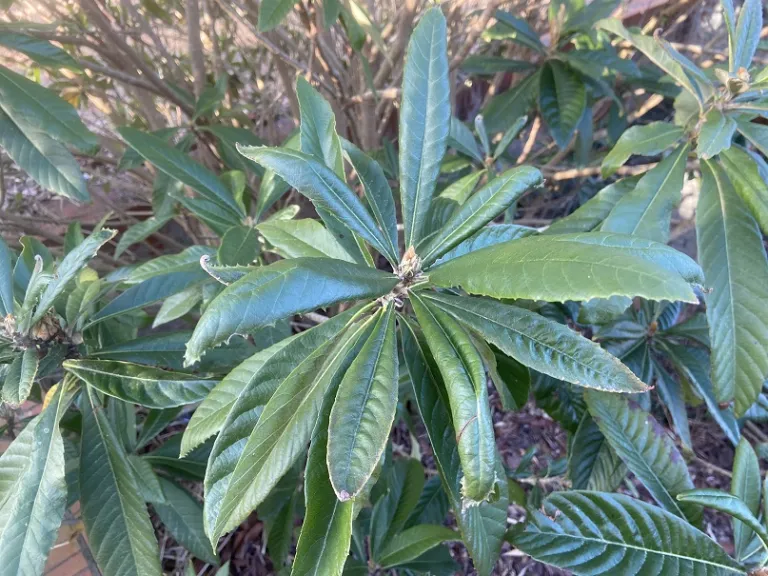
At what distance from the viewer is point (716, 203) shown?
36.2 inches

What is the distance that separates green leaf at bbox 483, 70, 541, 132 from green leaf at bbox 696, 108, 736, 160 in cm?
79

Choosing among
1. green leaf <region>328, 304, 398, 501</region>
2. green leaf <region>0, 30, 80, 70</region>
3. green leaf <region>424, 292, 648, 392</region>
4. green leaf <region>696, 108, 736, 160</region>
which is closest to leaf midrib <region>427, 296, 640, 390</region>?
green leaf <region>424, 292, 648, 392</region>

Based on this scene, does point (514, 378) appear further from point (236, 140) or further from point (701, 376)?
point (236, 140)

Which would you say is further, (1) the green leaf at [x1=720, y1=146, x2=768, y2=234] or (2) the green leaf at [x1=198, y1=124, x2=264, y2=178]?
(2) the green leaf at [x1=198, y1=124, x2=264, y2=178]

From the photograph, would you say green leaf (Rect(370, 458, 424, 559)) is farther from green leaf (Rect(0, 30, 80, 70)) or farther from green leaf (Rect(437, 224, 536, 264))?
green leaf (Rect(0, 30, 80, 70))

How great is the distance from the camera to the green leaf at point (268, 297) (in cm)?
44

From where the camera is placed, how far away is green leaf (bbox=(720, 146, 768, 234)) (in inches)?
33.5

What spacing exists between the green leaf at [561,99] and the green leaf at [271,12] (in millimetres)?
905

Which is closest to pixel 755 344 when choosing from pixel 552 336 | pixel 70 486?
pixel 552 336

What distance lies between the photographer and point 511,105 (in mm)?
1604

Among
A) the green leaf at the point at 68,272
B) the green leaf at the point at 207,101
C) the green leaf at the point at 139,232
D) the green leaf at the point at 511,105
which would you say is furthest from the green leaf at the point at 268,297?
the green leaf at the point at 511,105

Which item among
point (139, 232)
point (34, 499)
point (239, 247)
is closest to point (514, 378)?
point (239, 247)

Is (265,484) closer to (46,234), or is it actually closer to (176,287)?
(176,287)

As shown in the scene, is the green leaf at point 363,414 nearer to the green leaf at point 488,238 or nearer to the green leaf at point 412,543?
the green leaf at point 488,238
